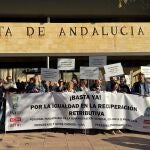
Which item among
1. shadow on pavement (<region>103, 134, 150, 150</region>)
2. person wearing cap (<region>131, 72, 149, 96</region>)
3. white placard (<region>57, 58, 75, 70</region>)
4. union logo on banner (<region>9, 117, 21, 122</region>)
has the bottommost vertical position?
shadow on pavement (<region>103, 134, 150, 150</region>)

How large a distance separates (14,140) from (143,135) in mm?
3802

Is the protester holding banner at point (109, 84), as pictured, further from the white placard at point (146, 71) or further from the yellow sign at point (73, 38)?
the yellow sign at point (73, 38)

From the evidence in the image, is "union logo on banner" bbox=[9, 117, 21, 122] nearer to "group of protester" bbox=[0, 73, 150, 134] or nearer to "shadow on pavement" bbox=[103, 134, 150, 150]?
"group of protester" bbox=[0, 73, 150, 134]

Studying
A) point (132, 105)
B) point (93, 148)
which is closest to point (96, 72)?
point (132, 105)

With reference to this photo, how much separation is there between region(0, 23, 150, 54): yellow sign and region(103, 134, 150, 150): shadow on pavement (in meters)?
6.93

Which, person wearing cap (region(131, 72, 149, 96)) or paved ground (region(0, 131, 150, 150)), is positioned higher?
person wearing cap (region(131, 72, 149, 96))

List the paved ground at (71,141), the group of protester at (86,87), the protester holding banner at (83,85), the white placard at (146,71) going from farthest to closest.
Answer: the white placard at (146,71) < the protester holding banner at (83,85) < the group of protester at (86,87) < the paved ground at (71,141)

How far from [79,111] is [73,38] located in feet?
19.8

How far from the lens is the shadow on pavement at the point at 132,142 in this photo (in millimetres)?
11703

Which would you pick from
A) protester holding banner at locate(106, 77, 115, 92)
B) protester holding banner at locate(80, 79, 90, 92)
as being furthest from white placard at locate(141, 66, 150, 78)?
protester holding banner at locate(80, 79, 90, 92)

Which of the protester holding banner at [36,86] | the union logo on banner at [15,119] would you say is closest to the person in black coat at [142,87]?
the protester holding banner at [36,86]

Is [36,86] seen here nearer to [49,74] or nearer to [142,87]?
[49,74]

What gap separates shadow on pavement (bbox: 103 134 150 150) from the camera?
11703 millimetres
